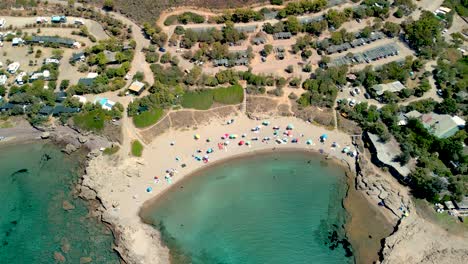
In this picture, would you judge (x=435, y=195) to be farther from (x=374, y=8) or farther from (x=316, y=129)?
(x=374, y=8)

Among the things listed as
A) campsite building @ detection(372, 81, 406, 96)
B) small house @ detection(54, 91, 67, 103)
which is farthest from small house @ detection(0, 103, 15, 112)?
campsite building @ detection(372, 81, 406, 96)

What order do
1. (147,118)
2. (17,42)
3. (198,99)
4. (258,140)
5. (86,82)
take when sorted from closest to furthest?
1. (258,140)
2. (147,118)
3. (198,99)
4. (86,82)
5. (17,42)

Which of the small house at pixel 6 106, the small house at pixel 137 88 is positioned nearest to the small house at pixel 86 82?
the small house at pixel 137 88

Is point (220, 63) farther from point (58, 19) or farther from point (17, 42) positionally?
point (17, 42)

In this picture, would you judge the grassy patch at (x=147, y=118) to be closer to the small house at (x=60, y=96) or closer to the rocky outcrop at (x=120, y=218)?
the rocky outcrop at (x=120, y=218)

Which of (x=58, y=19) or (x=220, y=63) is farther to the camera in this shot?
(x=58, y=19)

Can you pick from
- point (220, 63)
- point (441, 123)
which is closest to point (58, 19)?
point (220, 63)

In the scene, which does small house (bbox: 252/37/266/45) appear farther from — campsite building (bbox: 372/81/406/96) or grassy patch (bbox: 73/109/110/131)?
grassy patch (bbox: 73/109/110/131)
